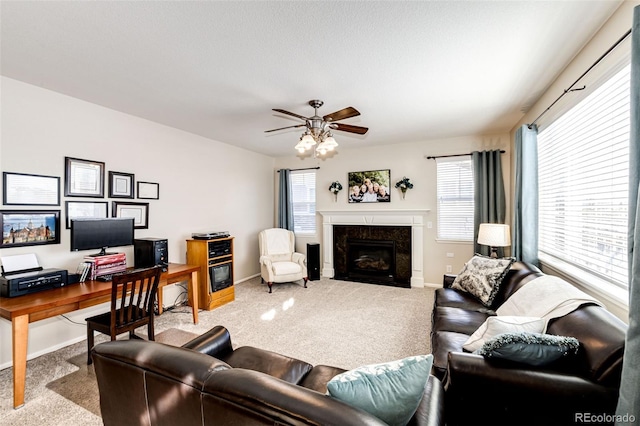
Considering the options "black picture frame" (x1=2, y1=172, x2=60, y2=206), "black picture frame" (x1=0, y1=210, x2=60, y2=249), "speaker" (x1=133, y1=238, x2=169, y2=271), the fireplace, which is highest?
"black picture frame" (x1=2, y1=172, x2=60, y2=206)

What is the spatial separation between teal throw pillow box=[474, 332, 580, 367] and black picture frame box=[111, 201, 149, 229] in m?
3.89

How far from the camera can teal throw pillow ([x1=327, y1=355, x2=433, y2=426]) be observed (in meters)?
0.94

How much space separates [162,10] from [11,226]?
2.45 meters

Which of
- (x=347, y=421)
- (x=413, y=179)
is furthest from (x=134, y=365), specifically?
(x=413, y=179)

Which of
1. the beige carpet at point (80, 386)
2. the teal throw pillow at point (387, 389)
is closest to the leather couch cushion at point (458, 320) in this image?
the teal throw pillow at point (387, 389)

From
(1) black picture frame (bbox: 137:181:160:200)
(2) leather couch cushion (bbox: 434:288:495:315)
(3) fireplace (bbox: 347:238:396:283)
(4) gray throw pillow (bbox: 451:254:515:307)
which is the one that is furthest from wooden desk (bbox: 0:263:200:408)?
(3) fireplace (bbox: 347:238:396:283)

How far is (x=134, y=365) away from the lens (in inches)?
42.0

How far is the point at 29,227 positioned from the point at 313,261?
3.88 m

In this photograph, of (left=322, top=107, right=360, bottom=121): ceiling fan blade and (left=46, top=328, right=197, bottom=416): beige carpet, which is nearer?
(left=46, top=328, right=197, bottom=416): beige carpet

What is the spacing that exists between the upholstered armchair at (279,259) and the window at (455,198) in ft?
8.45

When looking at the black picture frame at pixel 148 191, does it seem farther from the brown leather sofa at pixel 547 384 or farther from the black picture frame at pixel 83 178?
the brown leather sofa at pixel 547 384

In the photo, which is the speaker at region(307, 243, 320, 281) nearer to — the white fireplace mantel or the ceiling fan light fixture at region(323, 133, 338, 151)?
the white fireplace mantel

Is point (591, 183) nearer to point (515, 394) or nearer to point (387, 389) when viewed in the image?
point (515, 394)

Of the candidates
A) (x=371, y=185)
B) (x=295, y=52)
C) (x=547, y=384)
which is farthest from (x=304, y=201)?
(x=547, y=384)
